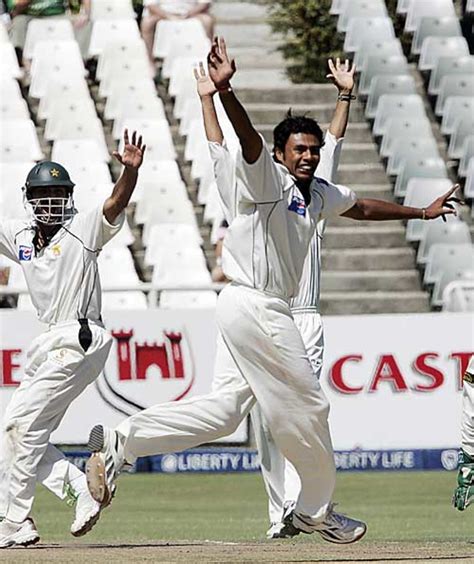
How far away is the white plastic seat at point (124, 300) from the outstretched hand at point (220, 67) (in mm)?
7893

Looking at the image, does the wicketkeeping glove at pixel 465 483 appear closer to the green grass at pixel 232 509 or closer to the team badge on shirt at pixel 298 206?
the green grass at pixel 232 509

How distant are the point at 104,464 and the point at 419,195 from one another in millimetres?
9586

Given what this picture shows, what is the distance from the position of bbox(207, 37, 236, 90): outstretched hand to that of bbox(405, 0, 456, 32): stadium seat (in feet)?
41.0

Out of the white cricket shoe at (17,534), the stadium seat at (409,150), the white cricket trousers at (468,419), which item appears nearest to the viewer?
the white cricket shoe at (17,534)

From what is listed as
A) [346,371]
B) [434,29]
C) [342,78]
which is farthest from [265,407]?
[434,29]

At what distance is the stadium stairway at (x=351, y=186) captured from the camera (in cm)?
1641

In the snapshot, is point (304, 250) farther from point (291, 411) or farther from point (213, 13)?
point (213, 13)

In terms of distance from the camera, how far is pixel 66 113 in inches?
698

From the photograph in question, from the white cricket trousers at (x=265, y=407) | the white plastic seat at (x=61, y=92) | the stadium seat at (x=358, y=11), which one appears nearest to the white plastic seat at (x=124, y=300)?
the white plastic seat at (x=61, y=92)

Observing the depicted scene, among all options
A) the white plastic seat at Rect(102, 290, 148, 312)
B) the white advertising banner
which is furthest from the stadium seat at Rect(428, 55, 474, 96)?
the white advertising banner

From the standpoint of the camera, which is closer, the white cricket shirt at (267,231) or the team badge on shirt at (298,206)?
the white cricket shirt at (267,231)

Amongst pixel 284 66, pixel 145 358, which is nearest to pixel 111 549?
pixel 145 358

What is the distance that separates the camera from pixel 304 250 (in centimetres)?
758

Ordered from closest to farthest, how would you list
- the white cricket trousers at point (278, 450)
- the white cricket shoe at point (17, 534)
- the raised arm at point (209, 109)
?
the raised arm at point (209, 109) → the white cricket shoe at point (17, 534) → the white cricket trousers at point (278, 450)
